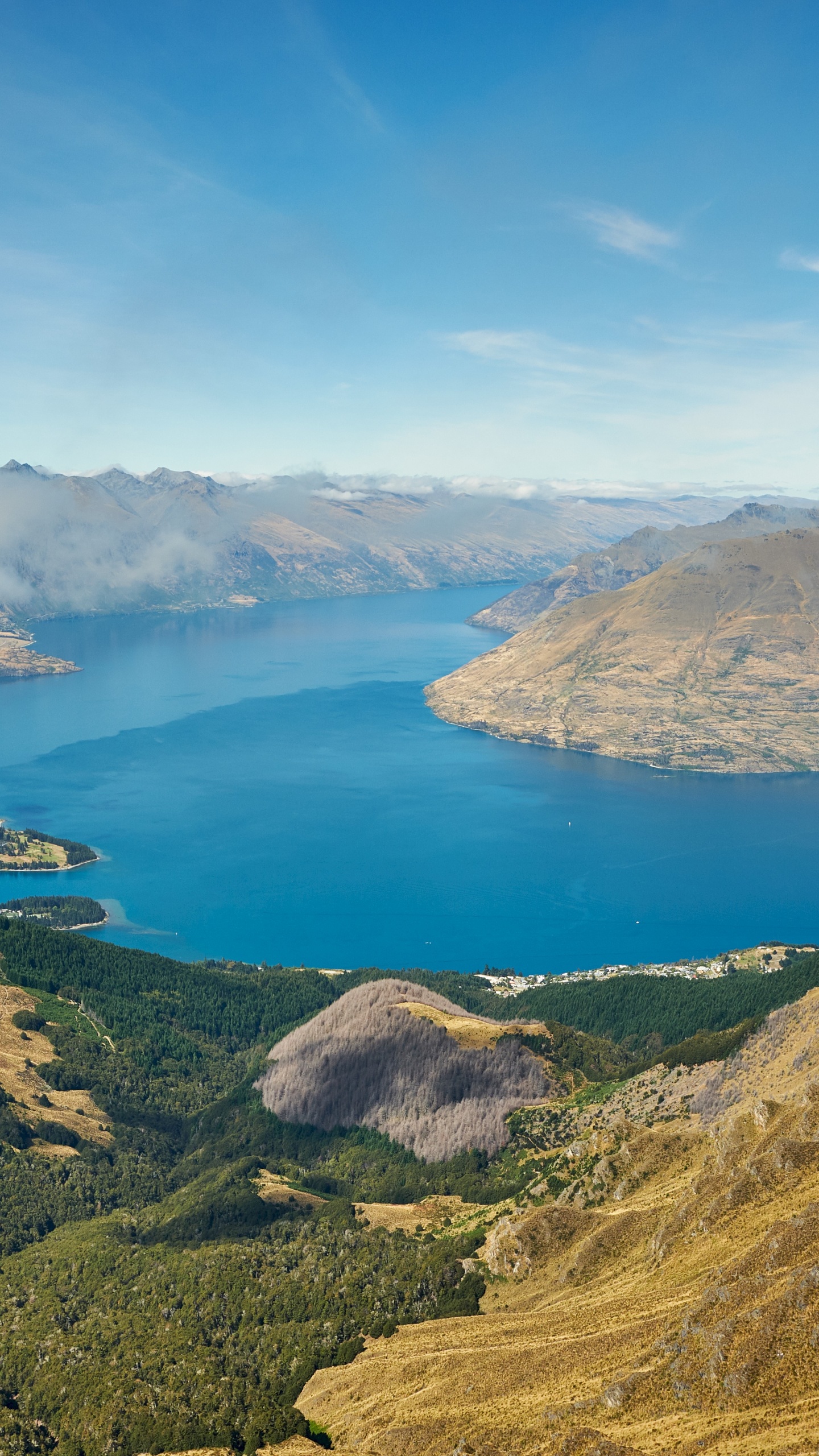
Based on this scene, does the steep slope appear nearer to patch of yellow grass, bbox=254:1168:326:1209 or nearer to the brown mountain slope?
patch of yellow grass, bbox=254:1168:326:1209

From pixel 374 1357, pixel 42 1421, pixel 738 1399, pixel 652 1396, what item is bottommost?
pixel 42 1421

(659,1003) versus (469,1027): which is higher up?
(469,1027)

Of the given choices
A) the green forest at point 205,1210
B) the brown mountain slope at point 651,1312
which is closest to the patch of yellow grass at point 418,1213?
the green forest at point 205,1210

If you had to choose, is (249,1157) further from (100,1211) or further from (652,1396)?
(652,1396)

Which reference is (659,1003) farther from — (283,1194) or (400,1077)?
(283,1194)

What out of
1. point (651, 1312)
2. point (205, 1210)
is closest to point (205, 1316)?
point (205, 1210)

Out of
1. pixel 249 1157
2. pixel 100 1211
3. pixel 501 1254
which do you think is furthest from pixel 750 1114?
pixel 100 1211

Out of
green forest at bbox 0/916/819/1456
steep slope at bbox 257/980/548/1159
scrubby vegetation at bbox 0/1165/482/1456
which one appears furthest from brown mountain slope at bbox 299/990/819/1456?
steep slope at bbox 257/980/548/1159
